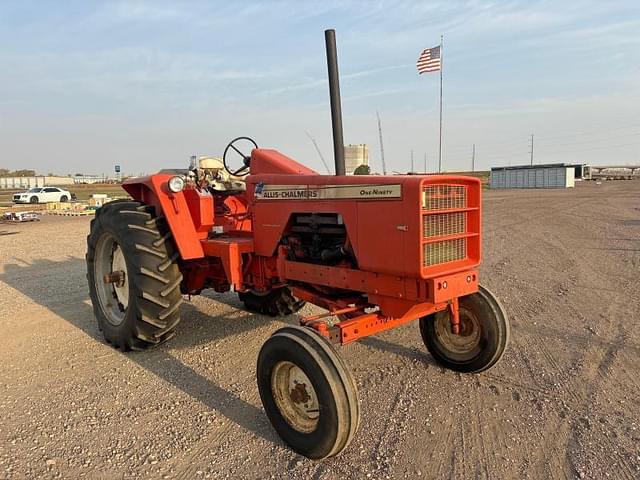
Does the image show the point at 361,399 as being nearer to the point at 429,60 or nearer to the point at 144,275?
the point at 144,275

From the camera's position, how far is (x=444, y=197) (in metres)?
3.33

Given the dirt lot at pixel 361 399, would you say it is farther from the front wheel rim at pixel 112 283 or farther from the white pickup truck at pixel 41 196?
the white pickup truck at pixel 41 196

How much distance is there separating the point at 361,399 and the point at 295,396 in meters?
0.74

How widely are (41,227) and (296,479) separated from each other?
697 inches

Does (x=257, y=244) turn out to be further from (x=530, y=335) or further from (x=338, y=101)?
(x=530, y=335)

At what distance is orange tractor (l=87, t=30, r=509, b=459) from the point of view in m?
3.13

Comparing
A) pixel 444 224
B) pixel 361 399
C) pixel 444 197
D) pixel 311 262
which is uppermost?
pixel 444 197

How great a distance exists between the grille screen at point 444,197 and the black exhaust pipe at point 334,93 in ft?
2.76

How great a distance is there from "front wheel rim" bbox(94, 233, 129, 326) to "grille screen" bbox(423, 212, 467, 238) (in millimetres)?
3412

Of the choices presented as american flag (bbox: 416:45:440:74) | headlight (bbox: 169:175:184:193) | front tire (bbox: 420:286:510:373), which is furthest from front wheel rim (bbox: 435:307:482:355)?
american flag (bbox: 416:45:440:74)

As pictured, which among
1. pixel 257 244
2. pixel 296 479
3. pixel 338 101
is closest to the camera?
pixel 296 479

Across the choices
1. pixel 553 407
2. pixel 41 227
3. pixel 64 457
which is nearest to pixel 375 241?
pixel 553 407

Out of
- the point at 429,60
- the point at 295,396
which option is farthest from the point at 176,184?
the point at 429,60

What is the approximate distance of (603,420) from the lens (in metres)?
3.33
